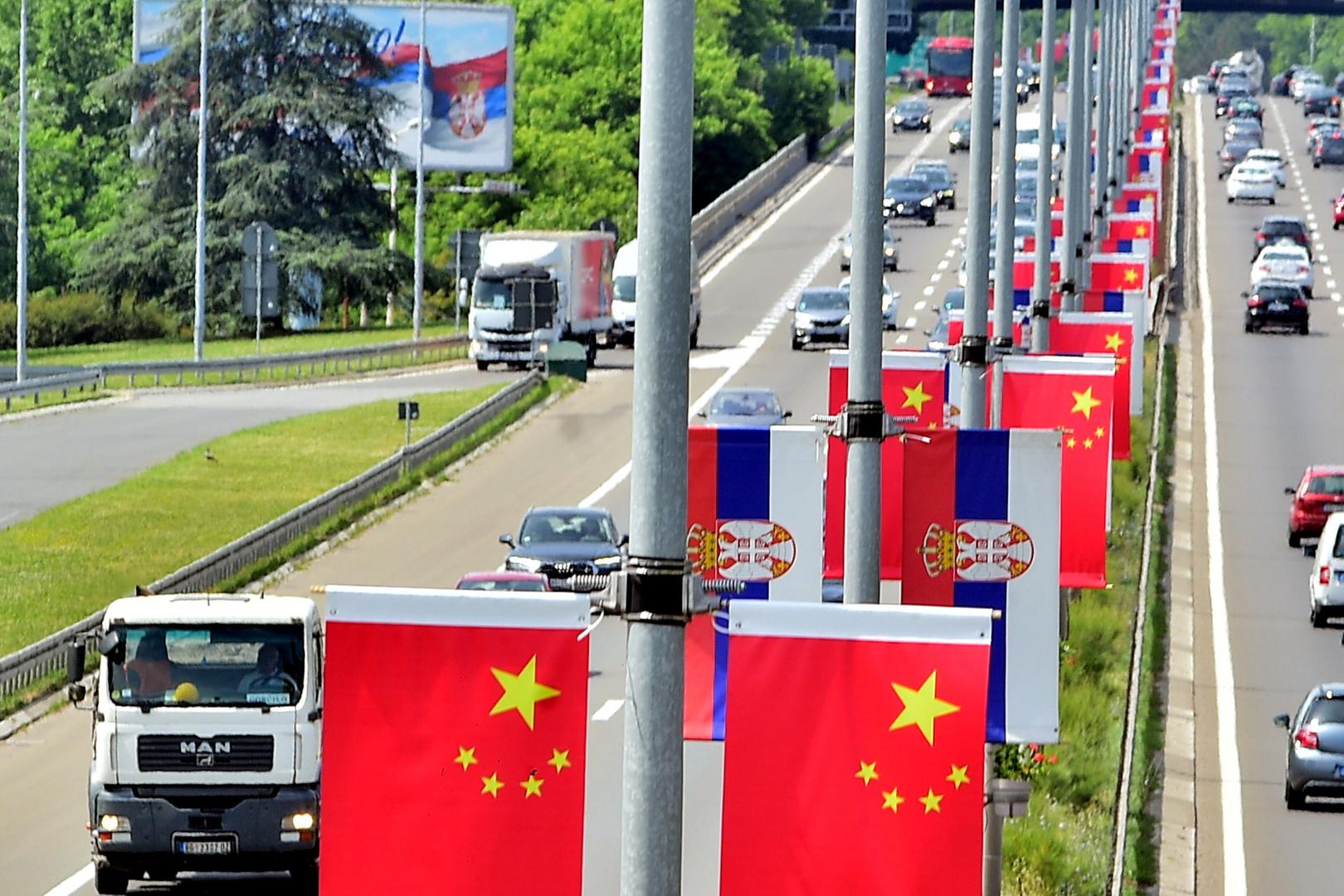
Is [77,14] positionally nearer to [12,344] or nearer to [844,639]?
[12,344]

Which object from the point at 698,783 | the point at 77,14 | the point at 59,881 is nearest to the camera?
the point at 59,881

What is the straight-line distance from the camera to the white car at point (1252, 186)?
11225cm

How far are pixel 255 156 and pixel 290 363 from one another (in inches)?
819

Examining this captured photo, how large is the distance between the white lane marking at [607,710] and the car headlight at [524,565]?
16.4 feet

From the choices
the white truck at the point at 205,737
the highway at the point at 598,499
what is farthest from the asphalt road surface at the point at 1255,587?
the white truck at the point at 205,737

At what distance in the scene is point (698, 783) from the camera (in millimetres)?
26375

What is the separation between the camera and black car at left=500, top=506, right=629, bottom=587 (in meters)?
35.8

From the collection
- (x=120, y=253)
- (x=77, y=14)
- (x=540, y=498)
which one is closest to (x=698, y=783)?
(x=540, y=498)

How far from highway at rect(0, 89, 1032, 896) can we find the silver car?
575cm

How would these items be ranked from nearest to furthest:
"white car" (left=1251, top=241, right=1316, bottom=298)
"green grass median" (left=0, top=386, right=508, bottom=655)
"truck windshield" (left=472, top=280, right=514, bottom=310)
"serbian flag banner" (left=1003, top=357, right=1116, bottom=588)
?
"serbian flag banner" (left=1003, top=357, right=1116, bottom=588) → "green grass median" (left=0, top=386, right=508, bottom=655) → "truck windshield" (left=472, top=280, right=514, bottom=310) → "white car" (left=1251, top=241, right=1316, bottom=298)

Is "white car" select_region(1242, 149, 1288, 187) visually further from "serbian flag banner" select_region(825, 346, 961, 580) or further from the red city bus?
"serbian flag banner" select_region(825, 346, 961, 580)

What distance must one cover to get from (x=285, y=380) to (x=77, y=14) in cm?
6630

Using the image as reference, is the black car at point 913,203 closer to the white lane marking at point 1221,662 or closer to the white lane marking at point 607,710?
the white lane marking at point 1221,662

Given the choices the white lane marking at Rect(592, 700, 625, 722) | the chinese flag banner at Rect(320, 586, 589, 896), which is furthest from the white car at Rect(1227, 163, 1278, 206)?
the chinese flag banner at Rect(320, 586, 589, 896)
